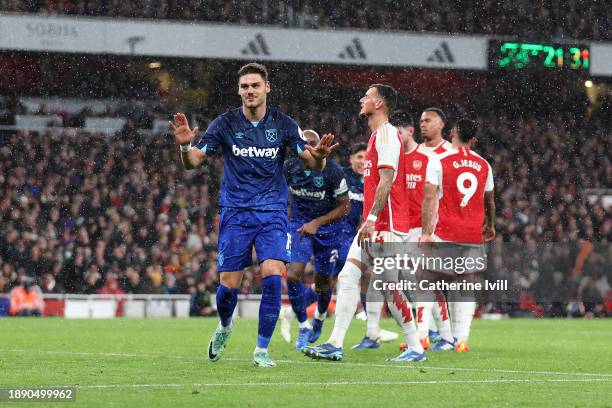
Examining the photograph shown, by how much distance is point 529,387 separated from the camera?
645 cm

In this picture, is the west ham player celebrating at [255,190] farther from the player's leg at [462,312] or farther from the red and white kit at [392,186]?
the player's leg at [462,312]

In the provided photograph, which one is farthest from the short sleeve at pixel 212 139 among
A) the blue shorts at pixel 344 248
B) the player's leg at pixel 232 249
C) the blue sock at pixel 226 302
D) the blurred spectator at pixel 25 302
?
the blurred spectator at pixel 25 302

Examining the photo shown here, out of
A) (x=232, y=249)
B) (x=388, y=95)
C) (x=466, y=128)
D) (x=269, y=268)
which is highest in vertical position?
(x=388, y=95)

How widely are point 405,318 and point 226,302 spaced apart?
4.49ft

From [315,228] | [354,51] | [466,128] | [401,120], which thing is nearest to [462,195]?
[466,128]

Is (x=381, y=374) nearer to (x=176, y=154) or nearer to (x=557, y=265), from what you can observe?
(x=557, y=265)

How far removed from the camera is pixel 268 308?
7801 millimetres

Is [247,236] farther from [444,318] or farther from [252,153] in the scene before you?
[444,318]

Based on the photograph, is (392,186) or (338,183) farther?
(338,183)

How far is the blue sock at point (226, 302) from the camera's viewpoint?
7.91 m

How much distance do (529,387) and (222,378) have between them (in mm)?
1787

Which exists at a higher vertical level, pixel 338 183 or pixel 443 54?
pixel 443 54

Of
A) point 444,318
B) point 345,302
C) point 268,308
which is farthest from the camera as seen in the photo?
point 444,318

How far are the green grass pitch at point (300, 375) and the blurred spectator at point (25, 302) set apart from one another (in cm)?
875
